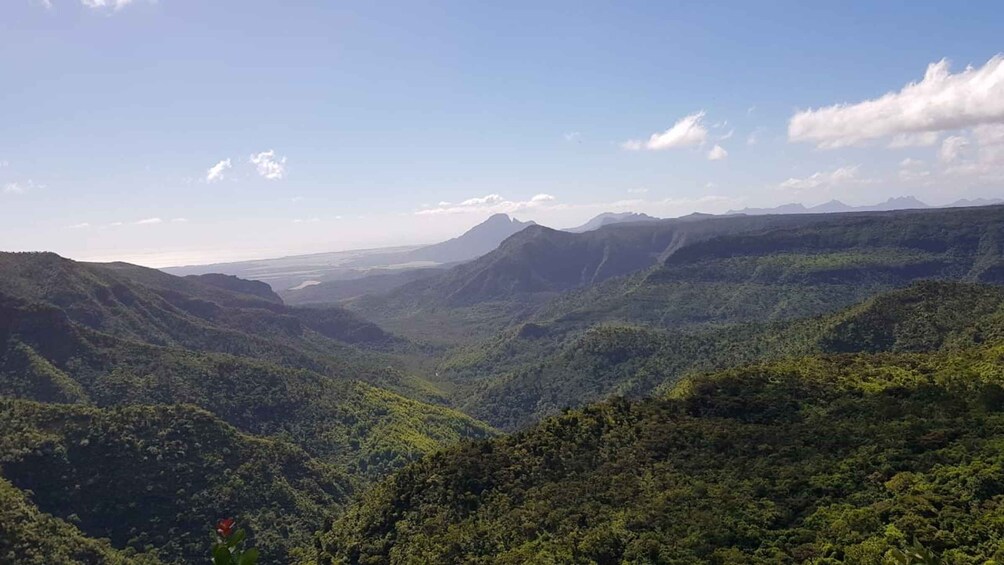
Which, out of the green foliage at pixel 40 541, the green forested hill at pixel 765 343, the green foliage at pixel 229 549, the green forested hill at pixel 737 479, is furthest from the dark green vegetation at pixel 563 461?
the green foliage at pixel 229 549

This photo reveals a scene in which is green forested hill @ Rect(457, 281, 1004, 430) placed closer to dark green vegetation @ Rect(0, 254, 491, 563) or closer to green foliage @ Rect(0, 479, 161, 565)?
dark green vegetation @ Rect(0, 254, 491, 563)

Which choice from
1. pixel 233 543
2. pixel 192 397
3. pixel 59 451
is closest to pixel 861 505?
pixel 233 543

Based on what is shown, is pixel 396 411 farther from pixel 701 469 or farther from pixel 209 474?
pixel 701 469

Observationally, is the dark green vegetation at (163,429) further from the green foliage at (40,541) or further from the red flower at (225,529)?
the red flower at (225,529)

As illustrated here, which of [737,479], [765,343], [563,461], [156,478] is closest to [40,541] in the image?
[156,478]

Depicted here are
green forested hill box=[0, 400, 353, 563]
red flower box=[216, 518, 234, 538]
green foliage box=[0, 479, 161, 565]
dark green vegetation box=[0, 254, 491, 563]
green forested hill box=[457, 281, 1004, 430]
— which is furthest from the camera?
green forested hill box=[457, 281, 1004, 430]

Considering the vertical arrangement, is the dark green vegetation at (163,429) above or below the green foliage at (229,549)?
below

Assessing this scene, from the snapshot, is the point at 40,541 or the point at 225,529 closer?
the point at 225,529

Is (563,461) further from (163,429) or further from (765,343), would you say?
(765,343)

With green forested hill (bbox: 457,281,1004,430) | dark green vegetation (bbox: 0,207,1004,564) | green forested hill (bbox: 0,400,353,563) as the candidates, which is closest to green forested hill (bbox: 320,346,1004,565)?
dark green vegetation (bbox: 0,207,1004,564)
